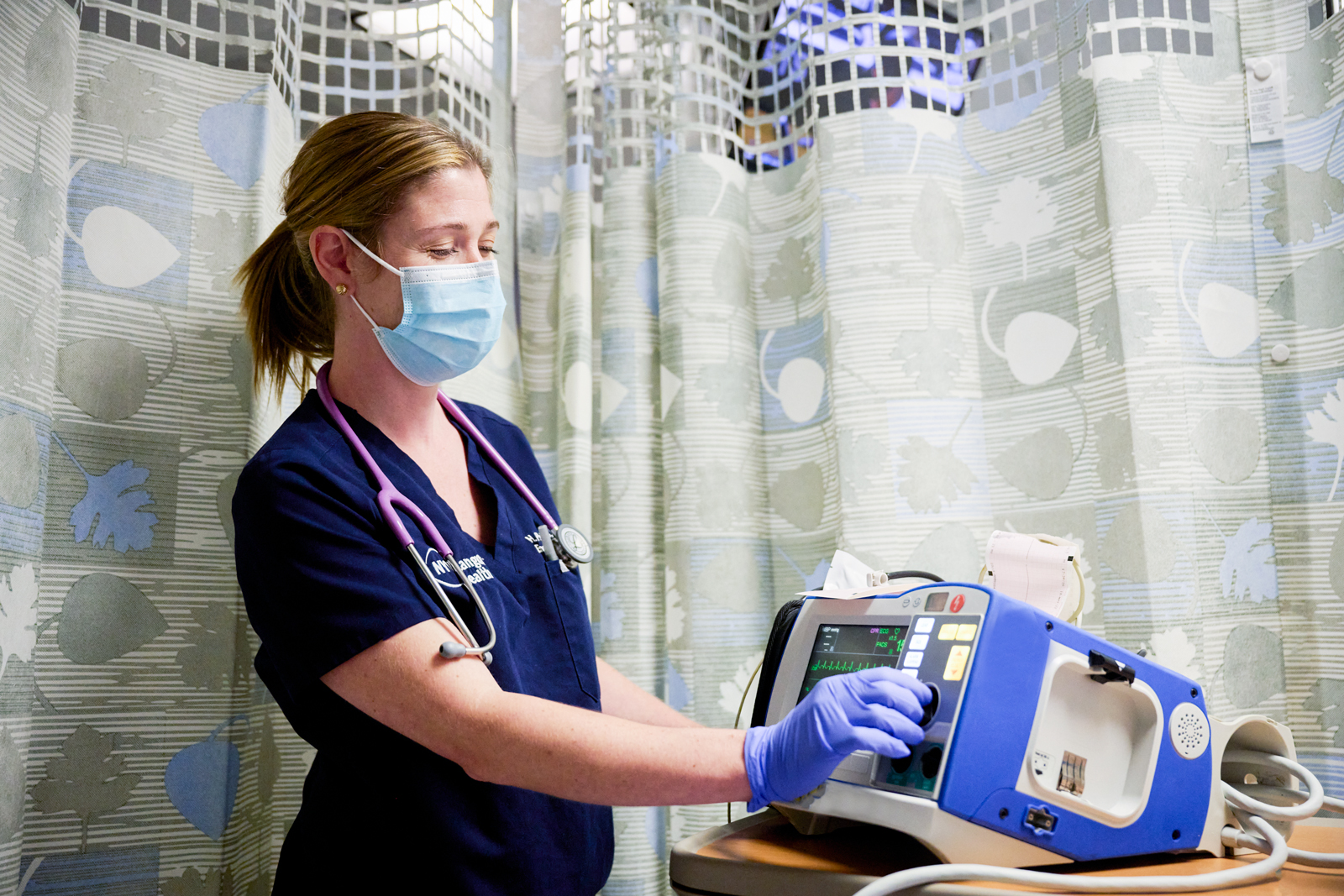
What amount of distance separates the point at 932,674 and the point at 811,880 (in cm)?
21

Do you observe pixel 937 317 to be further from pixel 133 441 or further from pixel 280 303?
pixel 133 441

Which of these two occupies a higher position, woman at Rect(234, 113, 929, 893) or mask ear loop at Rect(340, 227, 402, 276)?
mask ear loop at Rect(340, 227, 402, 276)

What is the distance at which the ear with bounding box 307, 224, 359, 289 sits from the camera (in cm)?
108

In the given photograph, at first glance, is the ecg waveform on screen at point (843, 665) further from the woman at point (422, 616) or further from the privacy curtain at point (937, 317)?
the privacy curtain at point (937, 317)

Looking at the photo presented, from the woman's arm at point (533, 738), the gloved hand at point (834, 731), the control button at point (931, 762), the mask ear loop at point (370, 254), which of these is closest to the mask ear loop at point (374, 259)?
the mask ear loop at point (370, 254)

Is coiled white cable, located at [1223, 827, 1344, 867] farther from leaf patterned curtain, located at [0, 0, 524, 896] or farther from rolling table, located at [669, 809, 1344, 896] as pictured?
leaf patterned curtain, located at [0, 0, 524, 896]

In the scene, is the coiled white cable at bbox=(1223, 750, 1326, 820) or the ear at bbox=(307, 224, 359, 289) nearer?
the coiled white cable at bbox=(1223, 750, 1326, 820)

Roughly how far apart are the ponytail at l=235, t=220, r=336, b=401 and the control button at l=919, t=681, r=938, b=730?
80 cm

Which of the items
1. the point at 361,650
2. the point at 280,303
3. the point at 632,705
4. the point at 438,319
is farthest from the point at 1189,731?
Answer: the point at 280,303

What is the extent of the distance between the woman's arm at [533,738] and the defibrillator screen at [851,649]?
133 mm

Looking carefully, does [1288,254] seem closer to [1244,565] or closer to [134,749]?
[1244,565]

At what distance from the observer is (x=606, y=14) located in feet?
5.46

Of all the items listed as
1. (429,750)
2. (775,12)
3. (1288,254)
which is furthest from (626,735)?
(775,12)

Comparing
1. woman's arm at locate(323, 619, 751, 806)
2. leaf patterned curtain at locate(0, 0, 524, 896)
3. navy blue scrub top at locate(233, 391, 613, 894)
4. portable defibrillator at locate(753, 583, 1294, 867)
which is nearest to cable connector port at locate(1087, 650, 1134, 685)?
portable defibrillator at locate(753, 583, 1294, 867)
